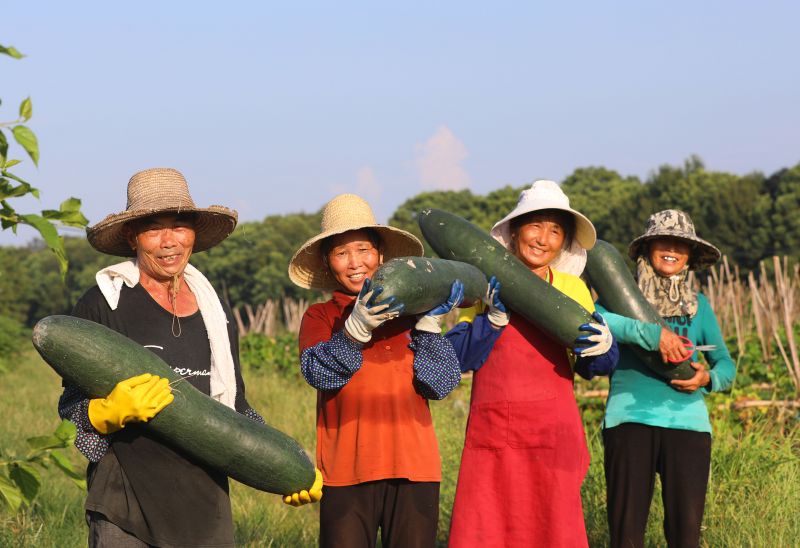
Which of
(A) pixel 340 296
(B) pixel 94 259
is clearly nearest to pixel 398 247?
(A) pixel 340 296

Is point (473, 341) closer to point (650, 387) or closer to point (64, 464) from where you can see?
point (650, 387)

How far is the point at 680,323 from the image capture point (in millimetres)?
5117

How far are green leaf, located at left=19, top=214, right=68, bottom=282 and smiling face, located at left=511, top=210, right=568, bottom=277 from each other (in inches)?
90.2

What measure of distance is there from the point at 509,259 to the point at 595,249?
1.04 m

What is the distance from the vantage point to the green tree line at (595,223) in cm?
3909

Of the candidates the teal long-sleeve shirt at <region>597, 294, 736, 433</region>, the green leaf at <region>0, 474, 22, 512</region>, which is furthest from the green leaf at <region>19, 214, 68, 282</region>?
the teal long-sleeve shirt at <region>597, 294, 736, 433</region>

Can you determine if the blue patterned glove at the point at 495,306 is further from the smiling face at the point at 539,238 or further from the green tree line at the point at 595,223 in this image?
the green tree line at the point at 595,223

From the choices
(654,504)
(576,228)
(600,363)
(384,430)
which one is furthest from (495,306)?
(654,504)

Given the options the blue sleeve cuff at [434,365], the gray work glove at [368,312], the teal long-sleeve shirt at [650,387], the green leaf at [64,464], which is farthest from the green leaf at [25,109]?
the teal long-sleeve shirt at [650,387]

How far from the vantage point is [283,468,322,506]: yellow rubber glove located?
3.85m

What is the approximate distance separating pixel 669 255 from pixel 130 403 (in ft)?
9.81

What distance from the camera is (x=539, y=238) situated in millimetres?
4473

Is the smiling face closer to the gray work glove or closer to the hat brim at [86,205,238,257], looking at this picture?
the gray work glove

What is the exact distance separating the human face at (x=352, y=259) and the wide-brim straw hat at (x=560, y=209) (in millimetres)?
636
